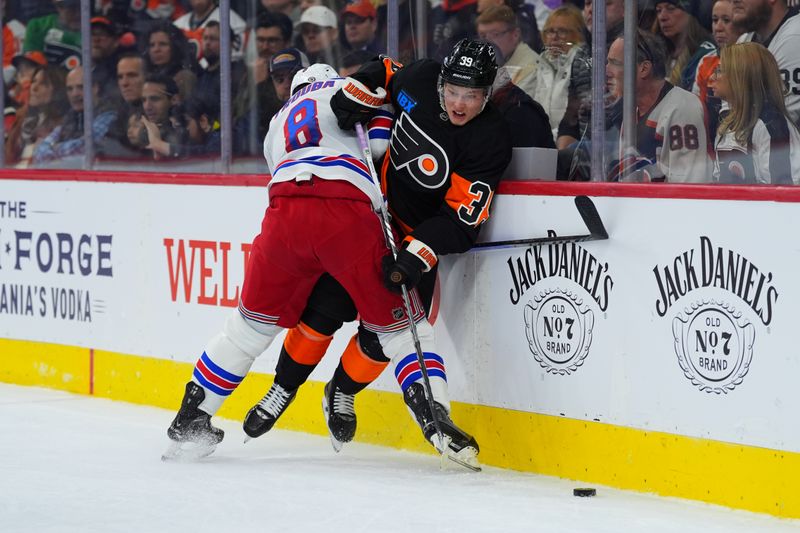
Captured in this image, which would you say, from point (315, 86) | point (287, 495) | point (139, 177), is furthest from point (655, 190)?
point (139, 177)

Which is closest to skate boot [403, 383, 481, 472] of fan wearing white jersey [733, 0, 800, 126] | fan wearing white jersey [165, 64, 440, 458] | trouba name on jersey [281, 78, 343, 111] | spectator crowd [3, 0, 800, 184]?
fan wearing white jersey [165, 64, 440, 458]

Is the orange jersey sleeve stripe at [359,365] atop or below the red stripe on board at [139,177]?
below

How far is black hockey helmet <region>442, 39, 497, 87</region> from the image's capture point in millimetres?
3705

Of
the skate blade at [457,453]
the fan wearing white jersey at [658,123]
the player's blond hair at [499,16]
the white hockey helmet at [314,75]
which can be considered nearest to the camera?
the fan wearing white jersey at [658,123]

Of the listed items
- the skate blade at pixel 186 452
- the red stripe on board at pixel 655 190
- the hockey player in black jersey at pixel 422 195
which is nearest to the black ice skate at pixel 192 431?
the skate blade at pixel 186 452

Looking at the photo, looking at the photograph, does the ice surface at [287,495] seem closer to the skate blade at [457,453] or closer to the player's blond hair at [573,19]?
the skate blade at [457,453]

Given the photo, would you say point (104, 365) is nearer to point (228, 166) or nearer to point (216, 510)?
point (228, 166)

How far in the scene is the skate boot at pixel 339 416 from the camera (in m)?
4.04

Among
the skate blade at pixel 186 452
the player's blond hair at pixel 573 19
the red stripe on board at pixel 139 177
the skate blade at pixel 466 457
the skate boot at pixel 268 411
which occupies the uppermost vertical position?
the player's blond hair at pixel 573 19

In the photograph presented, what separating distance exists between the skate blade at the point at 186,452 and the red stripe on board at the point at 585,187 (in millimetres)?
981

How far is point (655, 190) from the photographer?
11.5ft

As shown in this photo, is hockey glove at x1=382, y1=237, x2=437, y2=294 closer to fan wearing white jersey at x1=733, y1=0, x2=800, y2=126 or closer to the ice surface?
the ice surface

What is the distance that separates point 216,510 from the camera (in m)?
3.33

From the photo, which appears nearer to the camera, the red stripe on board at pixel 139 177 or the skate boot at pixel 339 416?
the skate boot at pixel 339 416
